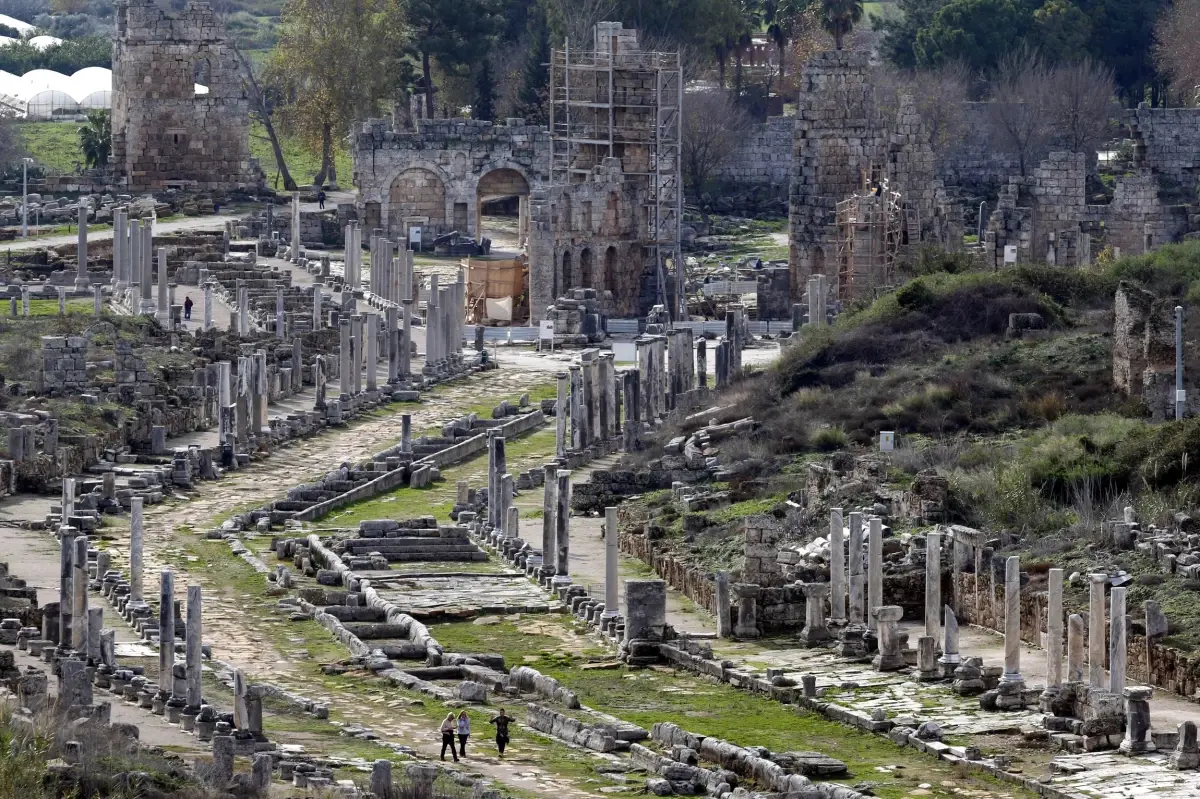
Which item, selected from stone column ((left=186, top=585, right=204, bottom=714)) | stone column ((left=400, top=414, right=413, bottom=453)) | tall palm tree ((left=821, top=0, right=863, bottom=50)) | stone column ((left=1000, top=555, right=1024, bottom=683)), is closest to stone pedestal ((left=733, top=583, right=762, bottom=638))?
stone column ((left=1000, top=555, right=1024, bottom=683))

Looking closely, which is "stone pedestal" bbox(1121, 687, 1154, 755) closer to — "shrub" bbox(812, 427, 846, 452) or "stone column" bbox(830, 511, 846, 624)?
"stone column" bbox(830, 511, 846, 624)

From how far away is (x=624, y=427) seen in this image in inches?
3078

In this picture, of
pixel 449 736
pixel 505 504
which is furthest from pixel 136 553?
pixel 449 736

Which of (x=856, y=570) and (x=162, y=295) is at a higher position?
(x=162, y=295)

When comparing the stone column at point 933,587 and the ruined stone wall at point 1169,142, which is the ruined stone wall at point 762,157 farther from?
the stone column at point 933,587

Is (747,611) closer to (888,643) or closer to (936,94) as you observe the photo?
(888,643)

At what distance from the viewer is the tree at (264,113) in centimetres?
12319

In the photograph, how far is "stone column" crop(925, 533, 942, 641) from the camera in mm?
52969

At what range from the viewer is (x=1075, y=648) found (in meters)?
49.1

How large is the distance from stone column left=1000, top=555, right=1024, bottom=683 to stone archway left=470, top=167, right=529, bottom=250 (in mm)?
60925

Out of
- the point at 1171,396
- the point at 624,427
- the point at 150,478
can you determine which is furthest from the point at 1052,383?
the point at 150,478

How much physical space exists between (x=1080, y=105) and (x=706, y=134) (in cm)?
1201

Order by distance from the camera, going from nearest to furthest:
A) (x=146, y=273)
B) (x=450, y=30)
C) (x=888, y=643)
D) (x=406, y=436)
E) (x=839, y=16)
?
(x=888, y=643) → (x=406, y=436) → (x=146, y=273) → (x=839, y=16) → (x=450, y=30)

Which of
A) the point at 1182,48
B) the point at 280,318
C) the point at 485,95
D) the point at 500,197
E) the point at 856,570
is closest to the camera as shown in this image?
the point at 856,570
